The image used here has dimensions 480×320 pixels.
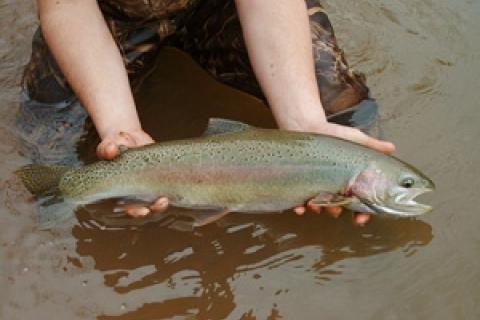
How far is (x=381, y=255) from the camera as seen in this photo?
2.35 metres

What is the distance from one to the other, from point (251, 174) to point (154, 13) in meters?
0.93

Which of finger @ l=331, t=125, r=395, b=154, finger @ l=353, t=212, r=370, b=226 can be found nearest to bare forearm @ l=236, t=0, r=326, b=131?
finger @ l=331, t=125, r=395, b=154

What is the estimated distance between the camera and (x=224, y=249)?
7.86 ft

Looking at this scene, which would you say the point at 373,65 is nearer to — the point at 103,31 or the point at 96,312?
the point at 103,31

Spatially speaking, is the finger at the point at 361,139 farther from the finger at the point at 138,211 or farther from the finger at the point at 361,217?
the finger at the point at 138,211

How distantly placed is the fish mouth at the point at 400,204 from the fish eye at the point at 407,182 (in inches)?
0.5

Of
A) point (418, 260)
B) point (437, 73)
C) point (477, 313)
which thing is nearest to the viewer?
point (477, 313)

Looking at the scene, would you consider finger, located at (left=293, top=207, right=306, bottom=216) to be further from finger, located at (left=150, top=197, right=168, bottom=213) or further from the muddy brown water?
finger, located at (left=150, top=197, right=168, bottom=213)

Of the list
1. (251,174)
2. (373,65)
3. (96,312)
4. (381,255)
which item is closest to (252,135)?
(251,174)

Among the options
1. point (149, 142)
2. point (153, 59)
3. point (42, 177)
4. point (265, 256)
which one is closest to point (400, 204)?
point (265, 256)

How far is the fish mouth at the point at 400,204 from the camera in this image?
2.21 meters

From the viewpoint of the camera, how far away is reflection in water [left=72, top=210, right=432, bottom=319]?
2260 mm

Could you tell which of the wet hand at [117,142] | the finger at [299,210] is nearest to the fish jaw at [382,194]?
the finger at [299,210]

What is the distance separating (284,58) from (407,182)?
645 mm
